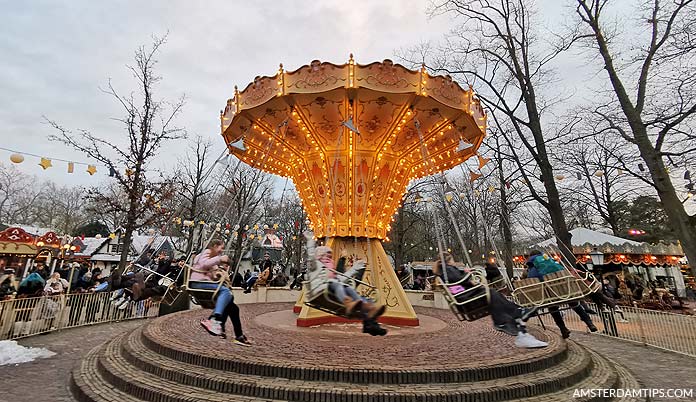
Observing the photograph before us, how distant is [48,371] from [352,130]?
705cm

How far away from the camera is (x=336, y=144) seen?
9883 mm

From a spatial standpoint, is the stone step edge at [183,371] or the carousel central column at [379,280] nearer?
the stone step edge at [183,371]

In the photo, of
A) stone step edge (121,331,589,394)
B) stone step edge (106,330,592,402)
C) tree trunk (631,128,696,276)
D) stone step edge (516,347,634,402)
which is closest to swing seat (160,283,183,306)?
stone step edge (121,331,589,394)

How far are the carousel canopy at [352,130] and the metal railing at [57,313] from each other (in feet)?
17.3

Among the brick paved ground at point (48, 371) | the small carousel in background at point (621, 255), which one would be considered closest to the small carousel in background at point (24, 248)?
the brick paved ground at point (48, 371)

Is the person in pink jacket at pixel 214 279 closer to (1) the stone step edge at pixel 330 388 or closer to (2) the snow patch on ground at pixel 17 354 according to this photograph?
(1) the stone step edge at pixel 330 388

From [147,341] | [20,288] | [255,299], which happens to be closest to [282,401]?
[147,341]

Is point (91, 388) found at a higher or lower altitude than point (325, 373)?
lower

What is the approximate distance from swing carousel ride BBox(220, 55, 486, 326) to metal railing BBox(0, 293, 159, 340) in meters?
5.22

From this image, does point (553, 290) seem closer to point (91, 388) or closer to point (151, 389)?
point (151, 389)

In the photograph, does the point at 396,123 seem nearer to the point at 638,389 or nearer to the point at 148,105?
the point at 638,389

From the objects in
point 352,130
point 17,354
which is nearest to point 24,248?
point 17,354

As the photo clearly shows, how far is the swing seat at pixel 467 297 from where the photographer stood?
196 inches

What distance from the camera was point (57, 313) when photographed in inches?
376
